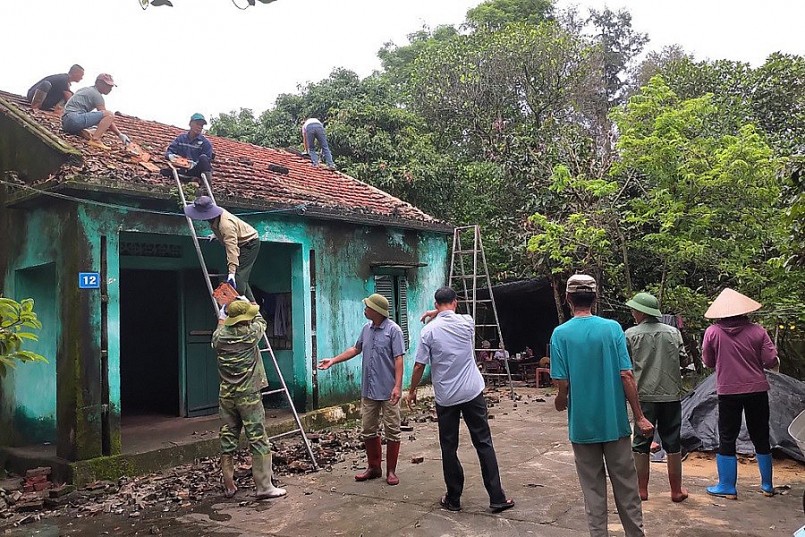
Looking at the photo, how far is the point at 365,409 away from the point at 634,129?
21.2 feet

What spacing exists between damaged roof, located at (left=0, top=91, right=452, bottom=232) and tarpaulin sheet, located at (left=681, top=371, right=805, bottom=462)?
5.51 m

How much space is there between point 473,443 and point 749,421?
7.90 feet

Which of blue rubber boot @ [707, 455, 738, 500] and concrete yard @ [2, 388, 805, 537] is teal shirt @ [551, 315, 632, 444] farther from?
blue rubber boot @ [707, 455, 738, 500]

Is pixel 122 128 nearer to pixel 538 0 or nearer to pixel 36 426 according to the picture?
pixel 36 426

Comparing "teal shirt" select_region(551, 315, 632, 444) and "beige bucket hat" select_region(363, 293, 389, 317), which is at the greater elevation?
"beige bucket hat" select_region(363, 293, 389, 317)

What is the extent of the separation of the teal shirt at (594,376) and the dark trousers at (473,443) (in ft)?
3.96

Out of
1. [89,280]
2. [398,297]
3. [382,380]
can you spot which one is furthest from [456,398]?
[398,297]

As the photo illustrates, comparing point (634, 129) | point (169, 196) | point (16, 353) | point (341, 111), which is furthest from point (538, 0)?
point (16, 353)

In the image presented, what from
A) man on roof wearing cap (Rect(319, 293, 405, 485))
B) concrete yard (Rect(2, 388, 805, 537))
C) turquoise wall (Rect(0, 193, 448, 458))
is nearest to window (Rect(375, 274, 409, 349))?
turquoise wall (Rect(0, 193, 448, 458))

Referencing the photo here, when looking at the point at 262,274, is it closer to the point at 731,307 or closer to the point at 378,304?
the point at 378,304

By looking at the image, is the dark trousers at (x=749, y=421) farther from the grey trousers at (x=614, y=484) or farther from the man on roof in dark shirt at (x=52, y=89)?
the man on roof in dark shirt at (x=52, y=89)

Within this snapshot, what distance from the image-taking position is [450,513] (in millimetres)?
5121

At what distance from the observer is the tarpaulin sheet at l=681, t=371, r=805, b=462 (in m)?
6.50

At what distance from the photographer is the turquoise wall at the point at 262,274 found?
6.79 meters
